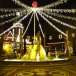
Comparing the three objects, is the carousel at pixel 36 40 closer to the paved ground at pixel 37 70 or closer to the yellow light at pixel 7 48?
the yellow light at pixel 7 48

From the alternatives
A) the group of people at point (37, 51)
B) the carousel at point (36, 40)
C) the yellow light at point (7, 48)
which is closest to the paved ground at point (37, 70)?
the group of people at point (37, 51)

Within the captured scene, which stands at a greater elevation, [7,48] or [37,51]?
[7,48]

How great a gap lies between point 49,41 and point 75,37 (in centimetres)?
236

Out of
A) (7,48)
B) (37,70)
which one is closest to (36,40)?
(37,70)

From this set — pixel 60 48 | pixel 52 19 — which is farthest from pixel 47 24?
pixel 60 48

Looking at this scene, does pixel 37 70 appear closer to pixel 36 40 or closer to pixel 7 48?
pixel 36 40

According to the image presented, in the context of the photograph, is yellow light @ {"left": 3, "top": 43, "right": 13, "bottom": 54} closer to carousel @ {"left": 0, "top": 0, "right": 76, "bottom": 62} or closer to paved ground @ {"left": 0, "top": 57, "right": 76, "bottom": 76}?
carousel @ {"left": 0, "top": 0, "right": 76, "bottom": 62}

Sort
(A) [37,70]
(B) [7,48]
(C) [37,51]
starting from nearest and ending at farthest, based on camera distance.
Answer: (A) [37,70], (C) [37,51], (B) [7,48]

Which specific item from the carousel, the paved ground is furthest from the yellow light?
the paved ground

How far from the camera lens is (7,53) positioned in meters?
22.0

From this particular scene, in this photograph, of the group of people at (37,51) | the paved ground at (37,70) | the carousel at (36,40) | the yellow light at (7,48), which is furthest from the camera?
the yellow light at (7,48)

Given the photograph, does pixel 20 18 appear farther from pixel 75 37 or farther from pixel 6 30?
pixel 75 37

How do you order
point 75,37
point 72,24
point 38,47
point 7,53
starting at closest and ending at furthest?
point 38,47, point 7,53, point 75,37, point 72,24

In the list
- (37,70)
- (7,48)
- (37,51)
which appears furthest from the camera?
(7,48)
